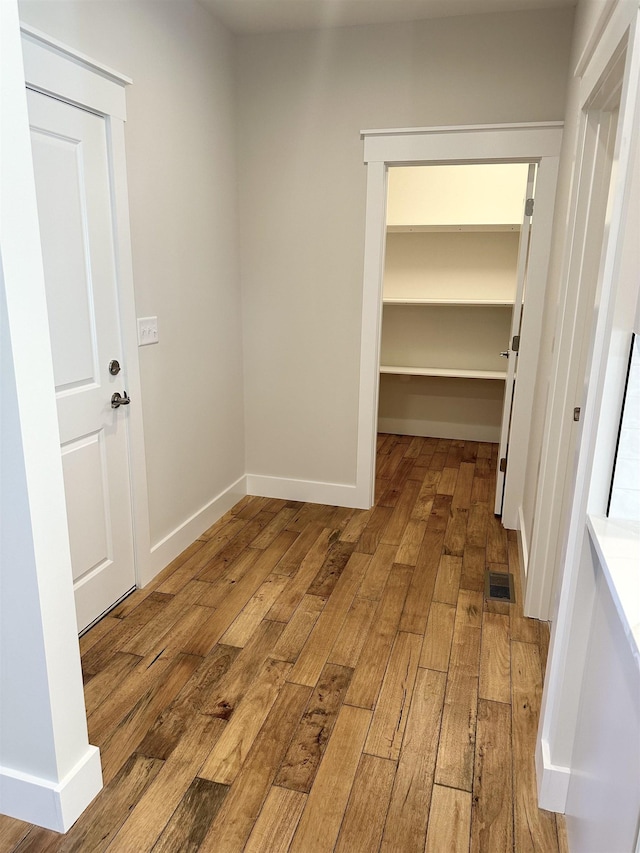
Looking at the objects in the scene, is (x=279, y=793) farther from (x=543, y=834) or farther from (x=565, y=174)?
(x=565, y=174)

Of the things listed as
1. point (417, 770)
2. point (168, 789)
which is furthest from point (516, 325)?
point (168, 789)

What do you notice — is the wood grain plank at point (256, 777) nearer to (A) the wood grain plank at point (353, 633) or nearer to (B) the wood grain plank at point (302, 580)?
(A) the wood grain plank at point (353, 633)

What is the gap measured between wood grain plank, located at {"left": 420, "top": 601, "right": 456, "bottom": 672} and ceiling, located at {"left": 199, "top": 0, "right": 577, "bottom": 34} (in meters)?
2.80

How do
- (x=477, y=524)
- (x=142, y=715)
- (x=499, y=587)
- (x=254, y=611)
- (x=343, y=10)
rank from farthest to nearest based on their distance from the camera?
(x=477, y=524) < (x=343, y=10) < (x=499, y=587) < (x=254, y=611) < (x=142, y=715)

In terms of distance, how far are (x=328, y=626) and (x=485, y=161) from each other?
96.3 inches

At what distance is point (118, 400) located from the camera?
2.48 metres

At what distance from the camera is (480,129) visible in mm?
3045

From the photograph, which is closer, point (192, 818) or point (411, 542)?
point (192, 818)

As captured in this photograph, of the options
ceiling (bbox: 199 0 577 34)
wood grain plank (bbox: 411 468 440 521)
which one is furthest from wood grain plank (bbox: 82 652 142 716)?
ceiling (bbox: 199 0 577 34)

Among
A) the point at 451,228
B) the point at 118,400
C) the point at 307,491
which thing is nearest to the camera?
the point at 118,400

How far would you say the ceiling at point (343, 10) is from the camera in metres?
2.82

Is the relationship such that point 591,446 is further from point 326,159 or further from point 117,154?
point 326,159

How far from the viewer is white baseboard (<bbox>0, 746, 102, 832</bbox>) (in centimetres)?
154

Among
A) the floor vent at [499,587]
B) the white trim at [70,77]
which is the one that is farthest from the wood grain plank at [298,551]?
the white trim at [70,77]
